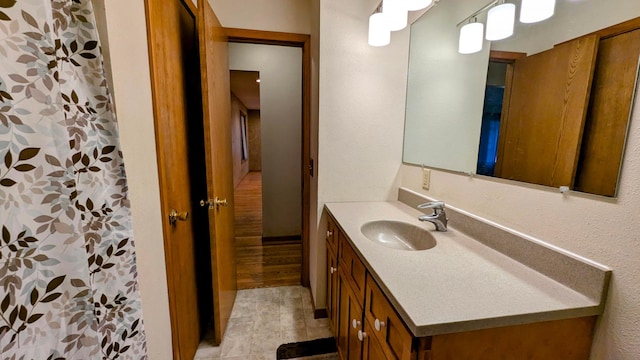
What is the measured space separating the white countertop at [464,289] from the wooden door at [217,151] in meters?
0.91

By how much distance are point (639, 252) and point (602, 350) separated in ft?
0.99

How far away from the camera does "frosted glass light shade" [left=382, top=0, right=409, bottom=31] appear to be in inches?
53.5

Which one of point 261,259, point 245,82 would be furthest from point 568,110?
point 245,82

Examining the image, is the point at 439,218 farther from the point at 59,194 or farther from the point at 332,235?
the point at 59,194

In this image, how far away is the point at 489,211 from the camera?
1092 mm

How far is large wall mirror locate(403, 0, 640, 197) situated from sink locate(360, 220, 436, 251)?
1.30 ft

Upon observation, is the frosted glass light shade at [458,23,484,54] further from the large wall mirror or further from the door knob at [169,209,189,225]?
the door knob at [169,209,189,225]

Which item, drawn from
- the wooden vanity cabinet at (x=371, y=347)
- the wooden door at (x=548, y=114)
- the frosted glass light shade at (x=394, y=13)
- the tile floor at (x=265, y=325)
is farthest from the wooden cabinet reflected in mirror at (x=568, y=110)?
the tile floor at (x=265, y=325)

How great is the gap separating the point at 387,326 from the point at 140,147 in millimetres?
1049

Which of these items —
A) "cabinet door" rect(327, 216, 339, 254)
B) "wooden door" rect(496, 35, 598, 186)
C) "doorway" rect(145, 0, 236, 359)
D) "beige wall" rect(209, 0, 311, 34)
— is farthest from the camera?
"beige wall" rect(209, 0, 311, 34)

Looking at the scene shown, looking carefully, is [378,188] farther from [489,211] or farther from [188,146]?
[188,146]

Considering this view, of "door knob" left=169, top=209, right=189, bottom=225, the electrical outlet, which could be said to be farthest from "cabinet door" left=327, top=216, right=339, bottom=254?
"door knob" left=169, top=209, right=189, bottom=225

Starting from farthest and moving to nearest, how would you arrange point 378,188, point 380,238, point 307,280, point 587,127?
1. point 307,280
2. point 378,188
3. point 380,238
4. point 587,127

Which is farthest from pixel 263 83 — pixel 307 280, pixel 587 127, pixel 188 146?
pixel 587 127
